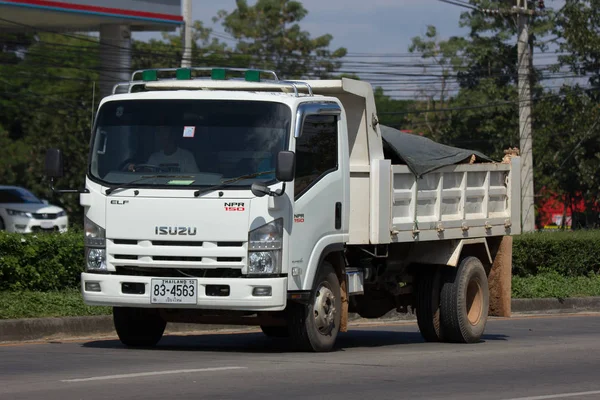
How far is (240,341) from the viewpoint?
1330 centimetres

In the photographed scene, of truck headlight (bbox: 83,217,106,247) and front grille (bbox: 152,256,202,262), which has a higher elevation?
truck headlight (bbox: 83,217,106,247)

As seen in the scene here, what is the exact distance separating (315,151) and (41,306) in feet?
14.3

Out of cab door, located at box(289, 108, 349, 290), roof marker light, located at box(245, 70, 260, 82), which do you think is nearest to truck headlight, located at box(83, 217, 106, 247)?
cab door, located at box(289, 108, 349, 290)

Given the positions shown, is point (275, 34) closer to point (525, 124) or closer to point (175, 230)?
point (525, 124)

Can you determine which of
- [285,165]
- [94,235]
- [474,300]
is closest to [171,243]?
[94,235]

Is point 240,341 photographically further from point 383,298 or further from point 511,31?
point 511,31

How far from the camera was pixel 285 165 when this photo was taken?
10297 millimetres

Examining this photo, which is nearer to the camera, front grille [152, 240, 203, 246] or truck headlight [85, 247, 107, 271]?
front grille [152, 240, 203, 246]

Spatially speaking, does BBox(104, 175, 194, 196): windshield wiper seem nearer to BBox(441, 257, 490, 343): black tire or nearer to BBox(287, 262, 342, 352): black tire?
BBox(287, 262, 342, 352): black tire

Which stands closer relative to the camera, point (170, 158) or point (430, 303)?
point (170, 158)

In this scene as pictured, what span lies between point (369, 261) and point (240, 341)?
5.89 feet

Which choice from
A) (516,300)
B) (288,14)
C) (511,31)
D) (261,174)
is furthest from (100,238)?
(288,14)

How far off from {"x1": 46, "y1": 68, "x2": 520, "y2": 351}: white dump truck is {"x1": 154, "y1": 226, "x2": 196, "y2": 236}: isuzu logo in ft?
0.04

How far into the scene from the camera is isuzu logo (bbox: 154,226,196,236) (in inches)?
414
